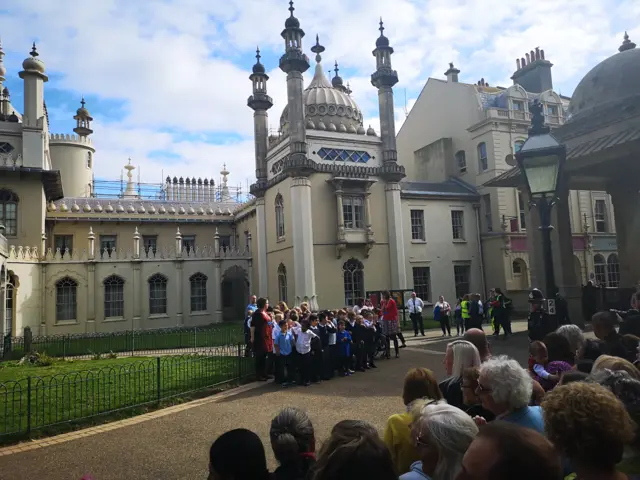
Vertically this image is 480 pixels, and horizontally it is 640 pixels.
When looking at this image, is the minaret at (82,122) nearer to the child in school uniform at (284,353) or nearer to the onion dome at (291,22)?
the onion dome at (291,22)

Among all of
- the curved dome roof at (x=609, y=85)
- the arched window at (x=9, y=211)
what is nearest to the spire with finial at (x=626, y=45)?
the curved dome roof at (x=609, y=85)

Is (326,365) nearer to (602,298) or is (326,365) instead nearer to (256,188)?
(602,298)

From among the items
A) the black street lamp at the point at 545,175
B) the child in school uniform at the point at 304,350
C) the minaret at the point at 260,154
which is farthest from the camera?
the minaret at the point at 260,154

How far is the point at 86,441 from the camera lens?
7.83m

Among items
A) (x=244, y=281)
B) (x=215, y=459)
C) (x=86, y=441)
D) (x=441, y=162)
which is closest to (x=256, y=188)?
(x=244, y=281)

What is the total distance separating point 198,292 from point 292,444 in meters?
29.4

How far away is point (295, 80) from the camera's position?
1032 inches

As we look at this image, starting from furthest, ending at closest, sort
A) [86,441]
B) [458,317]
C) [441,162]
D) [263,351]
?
[441,162], [458,317], [263,351], [86,441]

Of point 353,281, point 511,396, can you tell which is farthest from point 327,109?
point 511,396

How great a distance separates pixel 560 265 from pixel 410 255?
1320 centimetres

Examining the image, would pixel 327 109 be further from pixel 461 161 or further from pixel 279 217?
pixel 461 161

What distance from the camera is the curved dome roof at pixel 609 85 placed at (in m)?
16.9

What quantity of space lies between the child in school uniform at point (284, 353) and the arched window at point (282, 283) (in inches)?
609

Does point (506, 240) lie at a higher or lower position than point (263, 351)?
higher
